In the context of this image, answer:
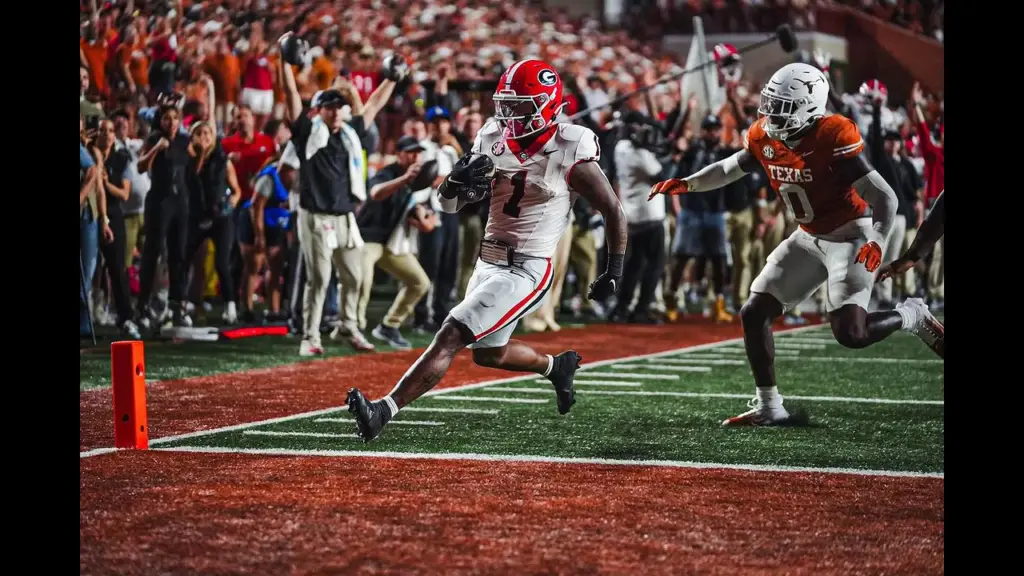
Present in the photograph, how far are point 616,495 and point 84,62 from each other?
914 cm

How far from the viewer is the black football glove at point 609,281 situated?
6281 mm

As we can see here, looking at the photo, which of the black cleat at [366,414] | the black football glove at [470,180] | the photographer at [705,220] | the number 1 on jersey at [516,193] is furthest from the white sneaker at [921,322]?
the photographer at [705,220]

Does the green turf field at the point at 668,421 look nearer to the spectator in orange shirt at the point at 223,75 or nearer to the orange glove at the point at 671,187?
the orange glove at the point at 671,187

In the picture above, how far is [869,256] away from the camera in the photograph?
659cm

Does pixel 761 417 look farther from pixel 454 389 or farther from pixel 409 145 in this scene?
pixel 409 145

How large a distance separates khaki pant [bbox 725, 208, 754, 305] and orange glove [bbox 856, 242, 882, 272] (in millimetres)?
8078

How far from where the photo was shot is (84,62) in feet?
41.6

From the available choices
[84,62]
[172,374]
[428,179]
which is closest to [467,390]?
[428,179]

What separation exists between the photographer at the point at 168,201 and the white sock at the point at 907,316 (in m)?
6.64

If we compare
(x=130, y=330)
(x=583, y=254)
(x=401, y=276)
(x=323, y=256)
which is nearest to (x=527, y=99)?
(x=323, y=256)

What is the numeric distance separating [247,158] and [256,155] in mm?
95

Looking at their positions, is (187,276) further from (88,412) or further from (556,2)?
(556,2)

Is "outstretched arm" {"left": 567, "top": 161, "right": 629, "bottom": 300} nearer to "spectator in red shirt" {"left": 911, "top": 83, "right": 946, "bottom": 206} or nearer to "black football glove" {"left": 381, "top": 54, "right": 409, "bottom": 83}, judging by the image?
"black football glove" {"left": 381, "top": 54, "right": 409, "bottom": 83}

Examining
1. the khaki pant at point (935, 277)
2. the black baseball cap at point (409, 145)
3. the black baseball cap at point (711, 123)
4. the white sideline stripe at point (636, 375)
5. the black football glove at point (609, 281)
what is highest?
the black football glove at point (609, 281)
